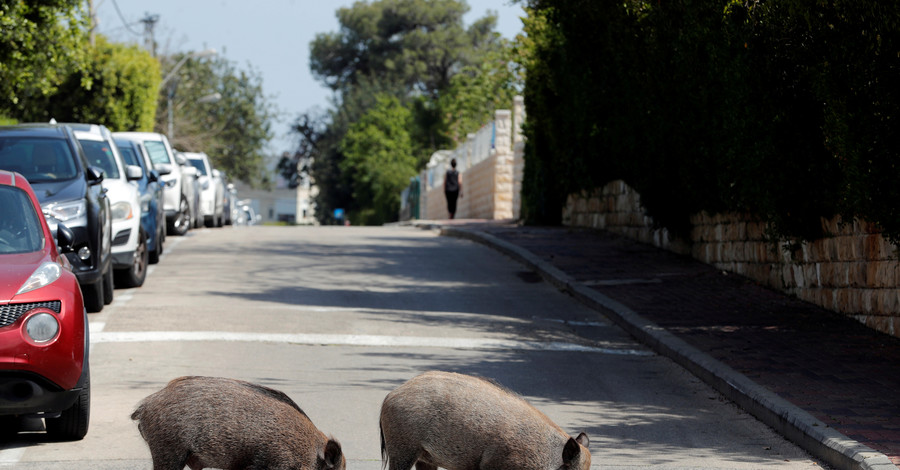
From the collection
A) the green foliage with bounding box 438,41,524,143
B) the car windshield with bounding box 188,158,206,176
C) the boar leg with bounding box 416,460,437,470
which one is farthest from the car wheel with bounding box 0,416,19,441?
the green foliage with bounding box 438,41,524,143

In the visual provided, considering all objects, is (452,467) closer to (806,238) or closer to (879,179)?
(879,179)

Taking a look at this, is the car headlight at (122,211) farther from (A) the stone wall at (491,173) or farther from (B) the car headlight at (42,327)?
(A) the stone wall at (491,173)

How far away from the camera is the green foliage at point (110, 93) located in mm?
33656

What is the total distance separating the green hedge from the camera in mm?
9570

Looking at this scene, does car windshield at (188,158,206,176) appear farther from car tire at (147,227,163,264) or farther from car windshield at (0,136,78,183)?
car windshield at (0,136,78,183)

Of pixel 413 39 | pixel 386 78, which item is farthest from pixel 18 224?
pixel 386 78

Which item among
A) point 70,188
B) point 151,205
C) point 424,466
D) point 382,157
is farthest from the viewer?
point 382,157

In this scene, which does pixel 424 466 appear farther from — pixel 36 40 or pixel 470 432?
pixel 36 40

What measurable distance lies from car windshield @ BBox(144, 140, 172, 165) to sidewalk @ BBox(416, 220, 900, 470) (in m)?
8.81

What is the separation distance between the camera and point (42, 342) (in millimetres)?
6336

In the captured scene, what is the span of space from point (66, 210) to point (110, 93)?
79.0 feet

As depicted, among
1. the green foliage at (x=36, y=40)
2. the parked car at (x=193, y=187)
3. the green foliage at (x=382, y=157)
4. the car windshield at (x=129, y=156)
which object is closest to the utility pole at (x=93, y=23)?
the parked car at (x=193, y=187)

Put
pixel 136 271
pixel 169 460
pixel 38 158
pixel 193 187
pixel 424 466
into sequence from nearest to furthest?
pixel 169 460
pixel 424 466
pixel 38 158
pixel 136 271
pixel 193 187

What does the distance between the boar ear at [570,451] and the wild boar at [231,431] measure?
0.96 metres
